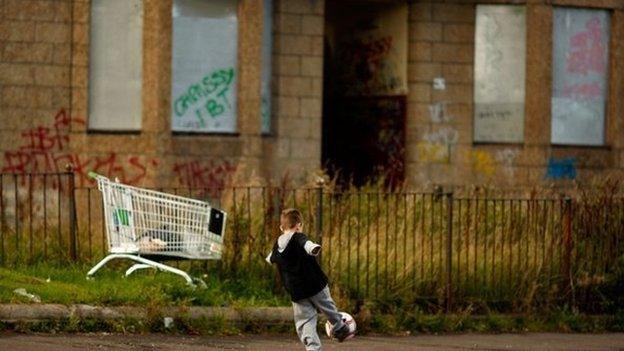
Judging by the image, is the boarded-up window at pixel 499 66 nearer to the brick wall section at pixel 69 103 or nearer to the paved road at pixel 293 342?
the brick wall section at pixel 69 103

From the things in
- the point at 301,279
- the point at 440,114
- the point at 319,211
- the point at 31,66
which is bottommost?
the point at 301,279

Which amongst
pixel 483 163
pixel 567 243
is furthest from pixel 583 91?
pixel 567 243

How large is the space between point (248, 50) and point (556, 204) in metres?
7.79

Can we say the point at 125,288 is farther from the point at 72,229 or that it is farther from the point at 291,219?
the point at 291,219

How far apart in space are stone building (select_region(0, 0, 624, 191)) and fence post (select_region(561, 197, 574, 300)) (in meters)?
5.70

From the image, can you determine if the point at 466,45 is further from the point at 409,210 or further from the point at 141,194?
the point at 141,194

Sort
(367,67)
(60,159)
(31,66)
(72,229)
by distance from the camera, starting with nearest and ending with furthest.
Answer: (72,229) < (31,66) < (60,159) < (367,67)

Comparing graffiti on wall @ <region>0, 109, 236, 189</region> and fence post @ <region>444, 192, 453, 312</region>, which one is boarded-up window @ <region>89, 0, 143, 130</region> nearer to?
graffiti on wall @ <region>0, 109, 236, 189</region>

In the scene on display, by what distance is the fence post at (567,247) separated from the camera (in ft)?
56.9

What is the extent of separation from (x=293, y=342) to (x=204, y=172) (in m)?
9.54

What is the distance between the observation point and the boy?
13.0 m

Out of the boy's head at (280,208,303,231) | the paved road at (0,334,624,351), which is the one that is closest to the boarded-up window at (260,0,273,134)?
the paved road at (0,334,624,351)

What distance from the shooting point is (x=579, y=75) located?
26297 millimetres

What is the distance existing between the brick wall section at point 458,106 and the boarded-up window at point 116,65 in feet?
14.6
